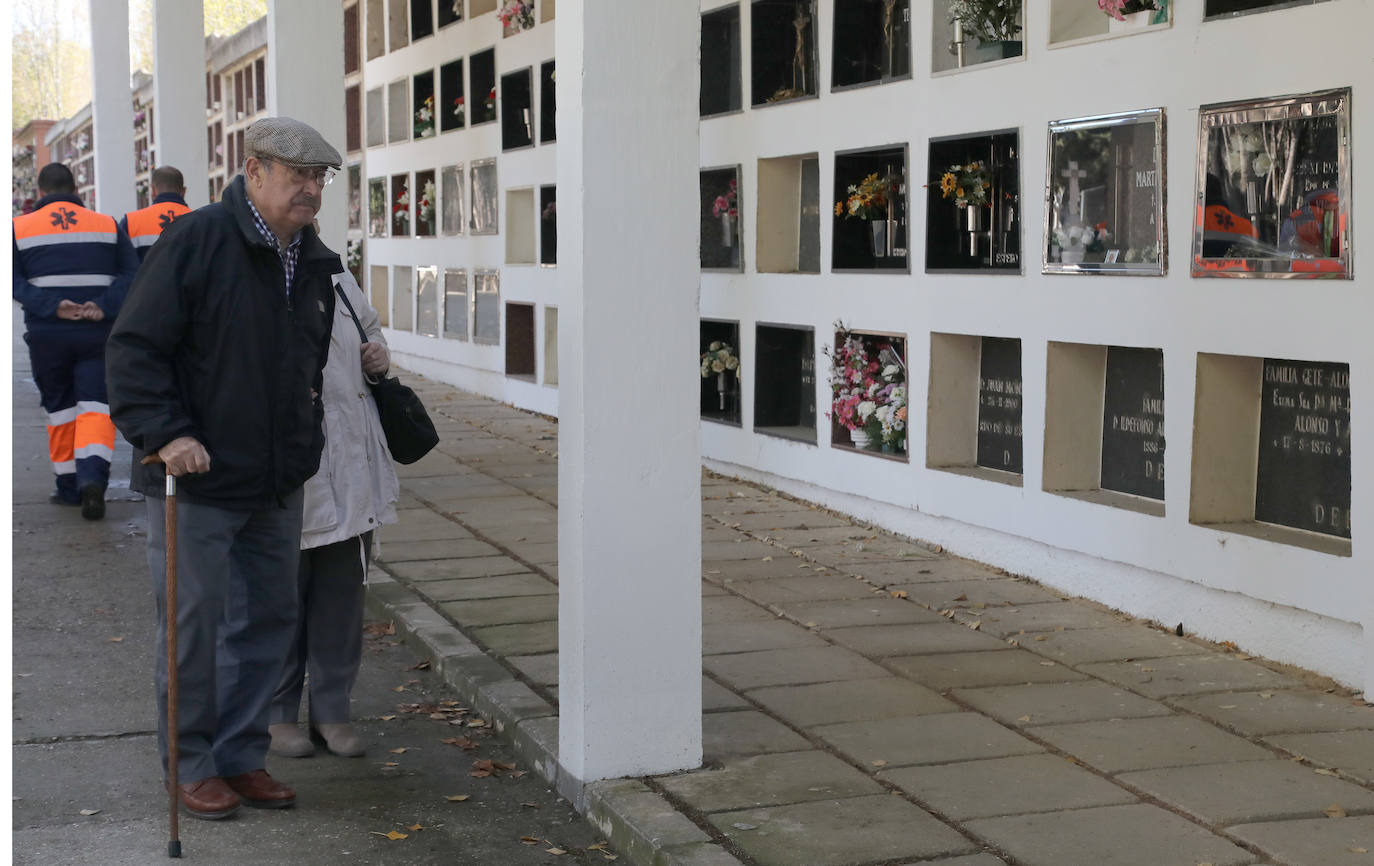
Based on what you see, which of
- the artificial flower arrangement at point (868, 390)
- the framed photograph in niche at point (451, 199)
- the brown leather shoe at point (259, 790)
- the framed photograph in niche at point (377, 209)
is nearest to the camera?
the brown leather shoe at point (259, 790)

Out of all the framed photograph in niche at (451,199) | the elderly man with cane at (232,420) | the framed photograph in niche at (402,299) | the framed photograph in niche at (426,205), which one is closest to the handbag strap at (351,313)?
the elderly man with cane at (232,420)

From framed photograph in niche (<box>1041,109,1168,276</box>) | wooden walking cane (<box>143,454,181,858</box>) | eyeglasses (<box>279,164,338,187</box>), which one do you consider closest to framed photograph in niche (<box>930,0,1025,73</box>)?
framed photograph in niche (<box>1041,109,1168,276</box>)

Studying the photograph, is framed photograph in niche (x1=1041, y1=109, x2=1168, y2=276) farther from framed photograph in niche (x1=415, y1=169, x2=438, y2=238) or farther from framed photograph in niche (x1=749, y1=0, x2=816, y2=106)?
framed photograph in niche (x1=415, y1=169, x2=438, y2=238)

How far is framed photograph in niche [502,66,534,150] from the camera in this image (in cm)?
1240

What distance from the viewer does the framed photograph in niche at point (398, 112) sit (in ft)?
49.9

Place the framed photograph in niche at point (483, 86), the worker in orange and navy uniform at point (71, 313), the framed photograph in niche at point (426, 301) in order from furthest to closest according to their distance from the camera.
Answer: the framed photograph in niche at point (426, 301)
the framed photograph in niche at point (483, 86)
the worker in orange and navy uniform at point (71, 313)

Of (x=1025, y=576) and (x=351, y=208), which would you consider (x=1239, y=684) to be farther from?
(x=351, y=208)

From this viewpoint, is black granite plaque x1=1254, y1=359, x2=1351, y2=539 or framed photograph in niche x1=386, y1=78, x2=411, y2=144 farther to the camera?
framed photograph in niche x1=386, y1=78, x2=411, y2=144

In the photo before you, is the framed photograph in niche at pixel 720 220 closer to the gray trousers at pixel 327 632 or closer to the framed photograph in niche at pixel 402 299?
the gray trousers at pixel 327 632

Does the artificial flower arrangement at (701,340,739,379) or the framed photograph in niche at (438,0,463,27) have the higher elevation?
the framed photograph in niche at (438,0,463,27)

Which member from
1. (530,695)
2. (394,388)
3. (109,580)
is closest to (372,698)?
(530,695)

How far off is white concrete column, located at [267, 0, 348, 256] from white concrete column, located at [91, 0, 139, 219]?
6.22 m

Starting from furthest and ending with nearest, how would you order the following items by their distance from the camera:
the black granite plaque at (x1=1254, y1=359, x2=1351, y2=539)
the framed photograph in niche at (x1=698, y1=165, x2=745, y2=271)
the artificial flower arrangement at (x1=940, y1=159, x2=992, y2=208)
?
1. the framed photograph in niche at (x1=698, y1=165, x2=745, y2=271)
2. the artificial flower arrangement at (x1=940, y1=159, x2=992, y2=208)
3. the black granite plaque at (x1=1254, y1=359, x2=1351, y2=539)

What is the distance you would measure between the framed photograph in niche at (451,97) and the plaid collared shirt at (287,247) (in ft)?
32.4
